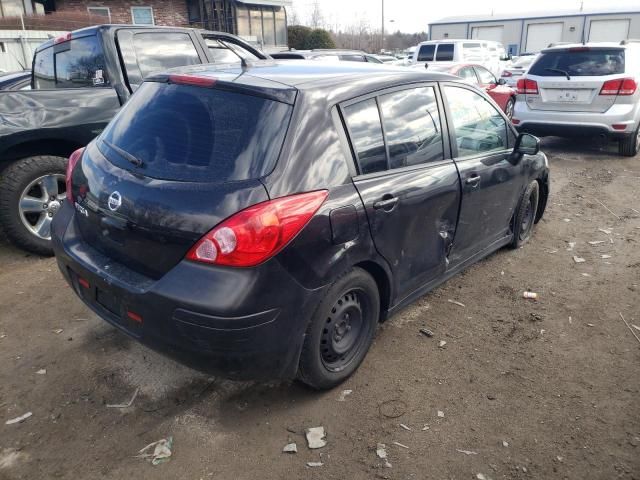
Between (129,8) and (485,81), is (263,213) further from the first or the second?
(129,8)

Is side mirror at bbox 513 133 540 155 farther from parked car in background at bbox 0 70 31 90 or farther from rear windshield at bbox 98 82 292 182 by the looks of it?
parked car in background at bbox 0 70 31 90

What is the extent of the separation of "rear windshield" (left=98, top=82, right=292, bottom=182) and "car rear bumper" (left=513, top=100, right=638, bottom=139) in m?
7.41

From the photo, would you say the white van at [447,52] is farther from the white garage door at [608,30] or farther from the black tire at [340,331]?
the white garage door at [608,30]

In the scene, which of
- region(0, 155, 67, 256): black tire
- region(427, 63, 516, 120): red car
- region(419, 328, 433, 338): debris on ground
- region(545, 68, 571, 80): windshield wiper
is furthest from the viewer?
region(427, 63, 516, 120): red car

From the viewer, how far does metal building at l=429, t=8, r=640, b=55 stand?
43.8 metres

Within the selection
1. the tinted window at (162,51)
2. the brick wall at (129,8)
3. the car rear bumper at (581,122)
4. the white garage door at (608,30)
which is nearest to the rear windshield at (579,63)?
the car rear bumper at (581,122)

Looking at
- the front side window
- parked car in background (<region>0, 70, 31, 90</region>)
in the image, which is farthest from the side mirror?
the front side window

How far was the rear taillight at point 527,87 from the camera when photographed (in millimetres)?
8766

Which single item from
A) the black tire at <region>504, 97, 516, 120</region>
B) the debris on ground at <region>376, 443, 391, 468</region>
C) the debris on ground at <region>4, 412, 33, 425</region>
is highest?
the black tire at <region>504, 97, 516, 120</region>

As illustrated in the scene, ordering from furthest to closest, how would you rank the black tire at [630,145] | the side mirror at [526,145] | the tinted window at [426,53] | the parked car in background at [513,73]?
the tinted window at [426,53] < the parked car in background at [513,73] < the black tire at [630,145] < the side mirror at [526,145]

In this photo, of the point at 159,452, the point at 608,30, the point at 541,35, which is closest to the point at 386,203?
the point at 159,452

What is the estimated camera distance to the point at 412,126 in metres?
3.22

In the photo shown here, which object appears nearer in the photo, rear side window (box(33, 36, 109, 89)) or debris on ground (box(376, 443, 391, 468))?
debris on ground (box(376, 443, 391, 468))

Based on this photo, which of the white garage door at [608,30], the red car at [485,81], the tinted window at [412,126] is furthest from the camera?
the white garage door at [608,30]
